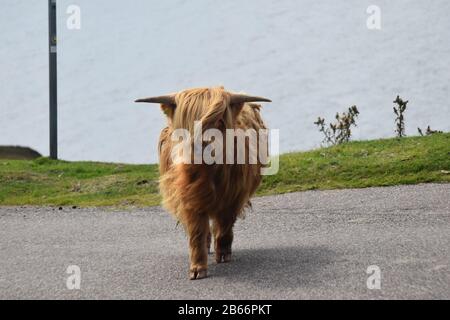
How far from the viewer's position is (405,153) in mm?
11641

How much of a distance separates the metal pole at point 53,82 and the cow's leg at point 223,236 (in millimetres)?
9966

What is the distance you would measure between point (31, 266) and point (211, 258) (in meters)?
1.54

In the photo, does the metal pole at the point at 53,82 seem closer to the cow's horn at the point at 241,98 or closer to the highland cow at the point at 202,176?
the highland cow at the point at 202,176

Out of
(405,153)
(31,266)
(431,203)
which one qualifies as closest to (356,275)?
(31,266)

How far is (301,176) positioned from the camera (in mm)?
11422

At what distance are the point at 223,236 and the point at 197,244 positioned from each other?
2.14 feet

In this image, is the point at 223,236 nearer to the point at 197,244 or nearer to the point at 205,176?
the point at 197,244

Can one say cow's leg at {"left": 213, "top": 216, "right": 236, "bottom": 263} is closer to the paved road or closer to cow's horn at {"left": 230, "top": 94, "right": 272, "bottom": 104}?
the paved road

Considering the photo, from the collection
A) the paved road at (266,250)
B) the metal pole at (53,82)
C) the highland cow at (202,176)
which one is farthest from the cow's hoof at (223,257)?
the metal pole at (53,82)

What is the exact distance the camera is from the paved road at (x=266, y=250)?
548cm

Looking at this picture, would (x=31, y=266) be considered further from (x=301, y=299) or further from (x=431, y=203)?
(x=431, y=203)

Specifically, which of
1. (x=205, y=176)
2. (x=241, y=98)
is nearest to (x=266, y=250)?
(x=205, y=176)

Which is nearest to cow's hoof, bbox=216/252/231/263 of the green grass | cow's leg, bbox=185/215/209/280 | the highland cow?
the highland cow

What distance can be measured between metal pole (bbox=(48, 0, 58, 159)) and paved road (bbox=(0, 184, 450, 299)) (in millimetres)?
5217
